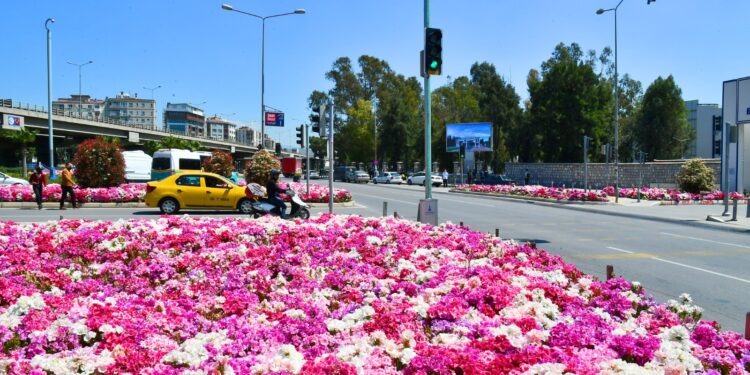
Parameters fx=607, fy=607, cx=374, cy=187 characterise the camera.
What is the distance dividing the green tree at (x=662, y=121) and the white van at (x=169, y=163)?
54.4m

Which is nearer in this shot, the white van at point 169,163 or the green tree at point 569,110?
the white van at point 169,163

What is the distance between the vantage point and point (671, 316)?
4.90 m

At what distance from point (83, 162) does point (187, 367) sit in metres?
26.0

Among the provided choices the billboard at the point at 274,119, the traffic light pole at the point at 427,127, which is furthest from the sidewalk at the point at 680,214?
the billboard at the point at 274,119

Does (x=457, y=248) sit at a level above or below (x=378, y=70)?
below

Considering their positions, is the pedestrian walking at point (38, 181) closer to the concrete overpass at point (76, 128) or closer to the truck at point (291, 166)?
the concrete overpass at point (76, 128)

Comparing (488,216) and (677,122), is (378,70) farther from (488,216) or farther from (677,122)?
(488,216)

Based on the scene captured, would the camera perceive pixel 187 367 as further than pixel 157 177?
No

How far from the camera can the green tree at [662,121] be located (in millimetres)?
69188

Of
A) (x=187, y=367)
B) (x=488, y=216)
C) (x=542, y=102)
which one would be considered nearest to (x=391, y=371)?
(x=187, y=367)

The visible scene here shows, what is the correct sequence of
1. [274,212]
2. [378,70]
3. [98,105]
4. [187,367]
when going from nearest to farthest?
1. [187,367]
2. [274,212]
3. [378,70]
4. [98,105]

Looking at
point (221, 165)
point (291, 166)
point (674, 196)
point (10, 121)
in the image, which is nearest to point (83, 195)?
point (221, 165)

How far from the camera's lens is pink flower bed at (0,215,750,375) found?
12.2 ft

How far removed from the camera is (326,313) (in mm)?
4980
